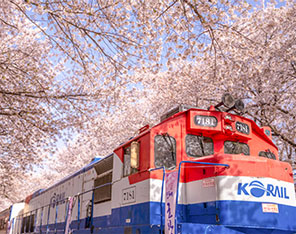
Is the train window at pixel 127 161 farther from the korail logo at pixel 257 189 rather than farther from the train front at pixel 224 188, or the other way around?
the korail logo at pixel 257 189

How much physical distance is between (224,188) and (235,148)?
1.55 meters

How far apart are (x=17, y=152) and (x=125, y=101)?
5.52 meters

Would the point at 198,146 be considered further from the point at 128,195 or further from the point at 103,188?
the point at 103,188

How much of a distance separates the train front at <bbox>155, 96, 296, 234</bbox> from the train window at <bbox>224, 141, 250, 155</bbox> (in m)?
0.27

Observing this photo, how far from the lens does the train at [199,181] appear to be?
5.18m

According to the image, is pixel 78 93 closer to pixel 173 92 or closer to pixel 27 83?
pixel 27 83

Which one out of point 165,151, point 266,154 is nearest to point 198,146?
point 165,151

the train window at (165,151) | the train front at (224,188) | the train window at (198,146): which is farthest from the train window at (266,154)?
the train window at (165,151)

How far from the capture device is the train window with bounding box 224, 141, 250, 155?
6500 millimetres

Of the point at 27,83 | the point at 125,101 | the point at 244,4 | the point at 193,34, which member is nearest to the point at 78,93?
the point at 27,83

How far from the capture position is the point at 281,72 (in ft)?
42.0

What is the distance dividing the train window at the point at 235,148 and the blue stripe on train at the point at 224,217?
145 cm

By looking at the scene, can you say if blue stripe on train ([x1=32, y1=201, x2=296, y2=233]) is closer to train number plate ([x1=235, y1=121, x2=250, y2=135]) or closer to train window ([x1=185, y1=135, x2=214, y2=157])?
train window ([x1=185, y1=135, x2=214, y2=157])

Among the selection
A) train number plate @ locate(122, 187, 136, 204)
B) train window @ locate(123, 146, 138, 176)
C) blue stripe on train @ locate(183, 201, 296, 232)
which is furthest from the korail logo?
train window @ locate(123, 146, 138, 176)
